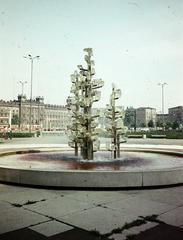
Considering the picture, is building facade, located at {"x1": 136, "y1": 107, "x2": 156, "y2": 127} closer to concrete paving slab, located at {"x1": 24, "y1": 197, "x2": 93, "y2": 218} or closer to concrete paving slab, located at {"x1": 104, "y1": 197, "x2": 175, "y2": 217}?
concrete paving slab, located at {"x1": 104, "y1": 197, "x2": 175, "y2": 217}

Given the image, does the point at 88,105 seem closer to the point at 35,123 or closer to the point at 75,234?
the point at 75,234

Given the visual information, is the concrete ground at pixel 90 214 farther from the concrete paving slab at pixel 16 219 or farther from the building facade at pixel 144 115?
the building facade at pixel 144 115

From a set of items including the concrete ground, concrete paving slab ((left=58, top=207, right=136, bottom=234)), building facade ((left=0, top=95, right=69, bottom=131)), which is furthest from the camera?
building facade ((left=0, top=95, right=69, bottom=131))

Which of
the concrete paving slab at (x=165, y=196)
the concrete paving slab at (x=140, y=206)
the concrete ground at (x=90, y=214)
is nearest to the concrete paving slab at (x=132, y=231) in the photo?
the concrete ground at (x=90, y=214)

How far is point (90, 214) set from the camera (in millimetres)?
5641

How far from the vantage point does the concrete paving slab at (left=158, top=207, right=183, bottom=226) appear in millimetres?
5188

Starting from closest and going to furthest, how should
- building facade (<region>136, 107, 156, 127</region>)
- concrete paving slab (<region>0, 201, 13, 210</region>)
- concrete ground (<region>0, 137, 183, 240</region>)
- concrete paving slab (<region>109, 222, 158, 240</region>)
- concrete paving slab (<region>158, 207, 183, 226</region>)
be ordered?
concrete paving slab (<region>109, 222, 158, 240</region>) → concrete ground (<region>0, 137, 183, 240</region>) → concrete paving slab (<region>158, 207, 183, 226</region>) → concrete paving slab (<region>0, 201, 13, 210</region>) → building facade (<region>136, 107, 156, 127</region>)

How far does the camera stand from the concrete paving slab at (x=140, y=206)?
19.1ft

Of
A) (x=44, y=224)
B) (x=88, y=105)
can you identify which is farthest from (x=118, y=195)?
(x=88, y=105)

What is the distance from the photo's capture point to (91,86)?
11953 millimetres

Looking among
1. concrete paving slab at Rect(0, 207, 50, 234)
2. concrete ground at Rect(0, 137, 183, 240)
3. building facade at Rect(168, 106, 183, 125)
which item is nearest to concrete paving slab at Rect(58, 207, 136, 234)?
concrete ground at Rect(0, 137, 183, 240)

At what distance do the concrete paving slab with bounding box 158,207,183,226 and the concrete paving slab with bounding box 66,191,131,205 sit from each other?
1.38 metres

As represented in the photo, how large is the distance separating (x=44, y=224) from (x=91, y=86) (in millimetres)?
7591

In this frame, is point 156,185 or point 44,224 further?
point 156,185
